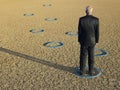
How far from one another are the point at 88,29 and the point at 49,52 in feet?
11.3

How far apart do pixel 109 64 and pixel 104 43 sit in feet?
8.70

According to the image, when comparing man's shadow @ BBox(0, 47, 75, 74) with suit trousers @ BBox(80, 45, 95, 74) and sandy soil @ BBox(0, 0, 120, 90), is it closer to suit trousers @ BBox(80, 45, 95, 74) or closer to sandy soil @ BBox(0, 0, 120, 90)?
sandy soil @ BBox(0, 0, 120, 90)

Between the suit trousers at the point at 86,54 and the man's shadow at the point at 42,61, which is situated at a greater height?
the suit trousers at the point at 86,54

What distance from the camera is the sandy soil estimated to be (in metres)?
8.17

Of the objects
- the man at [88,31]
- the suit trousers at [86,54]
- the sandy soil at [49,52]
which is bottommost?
the sandy soil at [49,52]

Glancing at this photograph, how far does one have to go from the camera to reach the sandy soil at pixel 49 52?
8172 mm

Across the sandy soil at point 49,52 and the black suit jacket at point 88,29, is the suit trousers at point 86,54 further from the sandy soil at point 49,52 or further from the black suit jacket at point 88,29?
the sandy soil at point 49,52

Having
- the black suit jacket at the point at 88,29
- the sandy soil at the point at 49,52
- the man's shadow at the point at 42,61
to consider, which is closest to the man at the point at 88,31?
the black suit jacket at the point at 88,29

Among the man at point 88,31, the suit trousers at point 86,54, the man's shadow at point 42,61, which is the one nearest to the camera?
the man at point 88,31

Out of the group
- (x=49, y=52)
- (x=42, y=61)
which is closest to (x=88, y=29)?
(x=42, y=61)

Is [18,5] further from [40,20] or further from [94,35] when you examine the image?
[94,35]

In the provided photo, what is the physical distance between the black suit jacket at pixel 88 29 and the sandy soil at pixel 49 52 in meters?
1.36

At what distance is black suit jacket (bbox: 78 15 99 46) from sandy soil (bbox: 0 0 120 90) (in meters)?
1.36

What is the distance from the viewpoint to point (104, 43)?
1208cm
